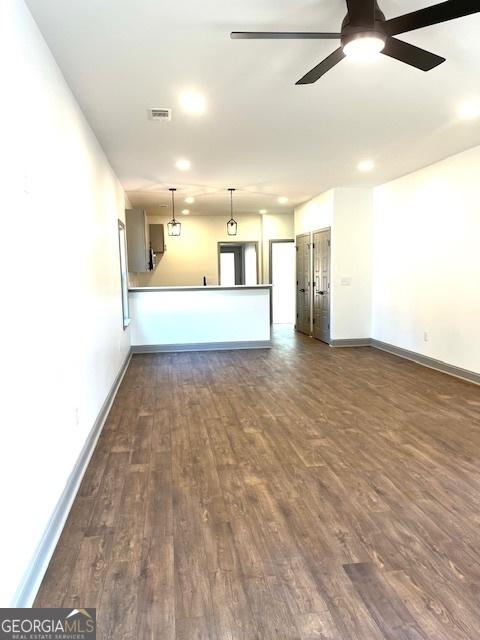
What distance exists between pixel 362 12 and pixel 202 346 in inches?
229

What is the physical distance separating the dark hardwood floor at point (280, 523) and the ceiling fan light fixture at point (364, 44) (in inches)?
95.9

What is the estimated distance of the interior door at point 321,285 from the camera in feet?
24.7

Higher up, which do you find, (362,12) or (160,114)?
(160,114)

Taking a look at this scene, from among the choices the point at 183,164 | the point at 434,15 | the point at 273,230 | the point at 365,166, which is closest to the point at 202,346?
the point at 183,164

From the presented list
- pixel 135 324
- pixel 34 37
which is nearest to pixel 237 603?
pixel 34 37

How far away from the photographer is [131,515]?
2.36 metres

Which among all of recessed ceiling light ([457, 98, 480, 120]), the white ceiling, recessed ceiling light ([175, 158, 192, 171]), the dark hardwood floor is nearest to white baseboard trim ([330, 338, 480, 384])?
the dark hardwood floor

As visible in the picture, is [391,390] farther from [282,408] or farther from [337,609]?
[337,609]

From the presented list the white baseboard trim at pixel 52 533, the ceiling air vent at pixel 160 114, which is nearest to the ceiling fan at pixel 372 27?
the ceiling air vent at pixel 160 114

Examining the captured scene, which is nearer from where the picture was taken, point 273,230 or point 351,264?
point 351,264

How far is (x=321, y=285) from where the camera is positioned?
7.86 m

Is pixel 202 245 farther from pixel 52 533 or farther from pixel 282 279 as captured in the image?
pixel 52 533

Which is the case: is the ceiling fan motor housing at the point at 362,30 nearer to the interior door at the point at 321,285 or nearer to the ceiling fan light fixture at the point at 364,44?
the ceiling fan light fixture at the point at 364,44

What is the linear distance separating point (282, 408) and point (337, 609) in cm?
252
